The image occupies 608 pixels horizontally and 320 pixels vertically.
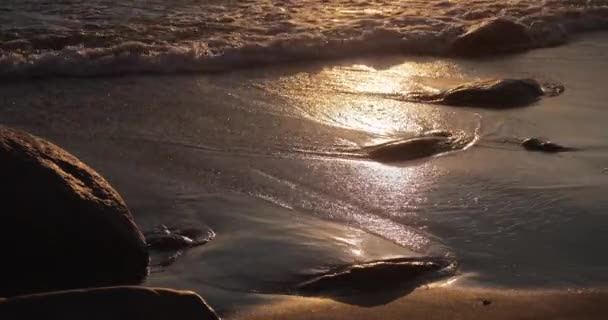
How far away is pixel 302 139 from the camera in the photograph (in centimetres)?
677

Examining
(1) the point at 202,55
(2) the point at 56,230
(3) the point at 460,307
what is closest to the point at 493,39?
(1) the point at 202,55

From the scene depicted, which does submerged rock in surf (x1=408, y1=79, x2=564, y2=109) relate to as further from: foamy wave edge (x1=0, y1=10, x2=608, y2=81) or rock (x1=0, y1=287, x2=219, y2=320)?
rock (x1=0, y1=287, x2=219, y2=320)

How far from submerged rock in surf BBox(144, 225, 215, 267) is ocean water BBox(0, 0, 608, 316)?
0.08 m

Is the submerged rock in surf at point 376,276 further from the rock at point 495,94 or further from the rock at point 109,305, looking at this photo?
the rock at point 495,94

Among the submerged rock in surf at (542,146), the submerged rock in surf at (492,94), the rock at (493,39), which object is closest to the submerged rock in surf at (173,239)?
the submerged rock in surf at (542,146)

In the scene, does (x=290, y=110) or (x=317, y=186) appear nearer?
(x=317, y=186)

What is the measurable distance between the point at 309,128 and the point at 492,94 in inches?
64.2

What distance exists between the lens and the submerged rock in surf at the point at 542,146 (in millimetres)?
6406

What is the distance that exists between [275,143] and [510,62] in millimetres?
3879

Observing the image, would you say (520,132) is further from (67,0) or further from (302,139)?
(67,0)

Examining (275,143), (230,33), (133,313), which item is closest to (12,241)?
(133,313)

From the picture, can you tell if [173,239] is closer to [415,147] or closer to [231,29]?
[415,147]

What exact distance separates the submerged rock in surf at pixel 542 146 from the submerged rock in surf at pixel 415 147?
38cm

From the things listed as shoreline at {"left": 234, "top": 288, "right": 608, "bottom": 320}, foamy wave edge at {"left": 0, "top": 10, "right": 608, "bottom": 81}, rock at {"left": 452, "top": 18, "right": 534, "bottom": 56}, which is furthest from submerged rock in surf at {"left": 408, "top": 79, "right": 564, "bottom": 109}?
shoreline at {"left": 234, "top": 288, "right": 608, "bottom": 320}
